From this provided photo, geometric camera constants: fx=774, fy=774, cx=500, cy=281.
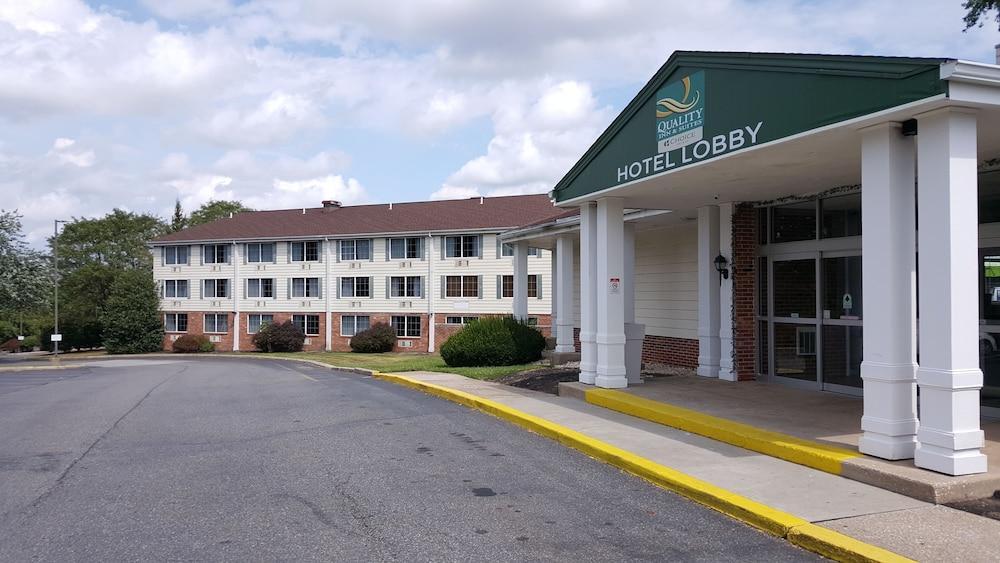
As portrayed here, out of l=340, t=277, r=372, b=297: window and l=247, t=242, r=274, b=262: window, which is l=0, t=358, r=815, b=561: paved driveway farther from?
l=247, t=242, r=274, b=262: window

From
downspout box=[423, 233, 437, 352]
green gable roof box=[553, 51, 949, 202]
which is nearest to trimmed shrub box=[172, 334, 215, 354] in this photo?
downspout box=[423, 233, 437, 352]

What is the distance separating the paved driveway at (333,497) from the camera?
18.6 ft

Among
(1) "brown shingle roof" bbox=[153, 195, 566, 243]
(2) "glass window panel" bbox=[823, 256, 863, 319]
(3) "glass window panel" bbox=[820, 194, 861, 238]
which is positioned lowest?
(2) "glass window panel" bbox=[823, 256, 863, 319]

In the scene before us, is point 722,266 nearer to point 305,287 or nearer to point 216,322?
point 305,287

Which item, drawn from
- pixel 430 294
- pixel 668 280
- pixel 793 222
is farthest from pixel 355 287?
pixel 793 222

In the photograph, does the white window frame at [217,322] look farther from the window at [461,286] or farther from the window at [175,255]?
the window at [461,286]

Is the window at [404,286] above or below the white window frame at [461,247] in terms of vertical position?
below

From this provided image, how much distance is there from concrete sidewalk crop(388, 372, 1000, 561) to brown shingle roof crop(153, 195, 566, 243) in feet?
113

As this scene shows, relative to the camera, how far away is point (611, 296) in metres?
13.0

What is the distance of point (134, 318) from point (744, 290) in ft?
168

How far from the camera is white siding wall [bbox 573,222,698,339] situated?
16625 mm

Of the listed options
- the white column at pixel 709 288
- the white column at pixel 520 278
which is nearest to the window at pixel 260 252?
the white column at pixel 520 278

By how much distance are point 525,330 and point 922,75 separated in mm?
16072

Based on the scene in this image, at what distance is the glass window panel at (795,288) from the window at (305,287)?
40879mm
